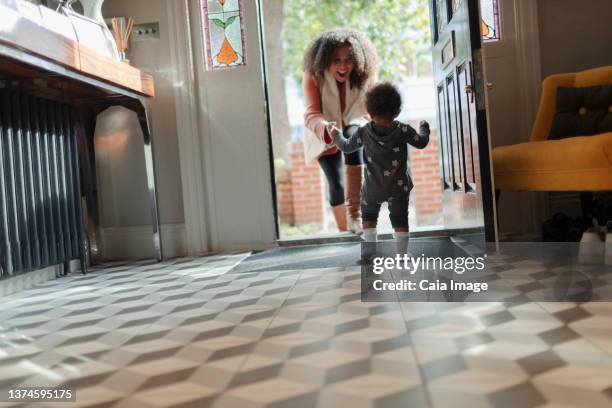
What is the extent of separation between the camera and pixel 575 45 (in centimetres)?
349

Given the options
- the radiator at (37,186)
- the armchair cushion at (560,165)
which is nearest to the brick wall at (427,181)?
the armchair cushion at (560,165)

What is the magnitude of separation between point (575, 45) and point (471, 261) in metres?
1.67

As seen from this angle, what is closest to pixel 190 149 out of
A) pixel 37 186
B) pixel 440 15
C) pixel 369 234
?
pixel 37 186

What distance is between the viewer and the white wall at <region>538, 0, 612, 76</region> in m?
3.48

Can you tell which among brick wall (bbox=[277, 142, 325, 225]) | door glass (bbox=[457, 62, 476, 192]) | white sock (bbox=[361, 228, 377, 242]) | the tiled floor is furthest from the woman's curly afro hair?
brick wall (bbox=[277, 142, 325, 225])

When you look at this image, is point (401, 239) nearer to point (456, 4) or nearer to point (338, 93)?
point (456, 4)

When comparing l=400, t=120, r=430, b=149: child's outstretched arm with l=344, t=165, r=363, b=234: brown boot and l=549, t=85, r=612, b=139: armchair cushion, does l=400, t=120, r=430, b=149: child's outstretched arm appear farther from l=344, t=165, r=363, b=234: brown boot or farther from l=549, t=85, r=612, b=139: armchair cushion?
l=344, t=165, r=363, b=234: brown boot

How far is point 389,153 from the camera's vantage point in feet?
8.87

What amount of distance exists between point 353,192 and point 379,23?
13.6 feet

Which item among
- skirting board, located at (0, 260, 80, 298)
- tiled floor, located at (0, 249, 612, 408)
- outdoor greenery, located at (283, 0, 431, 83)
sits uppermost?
outdoor greenery, located at (283, 0, 431, 83)

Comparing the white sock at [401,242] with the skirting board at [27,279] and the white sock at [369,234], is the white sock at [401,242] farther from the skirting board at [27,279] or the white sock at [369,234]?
the skirting board at [27,279]

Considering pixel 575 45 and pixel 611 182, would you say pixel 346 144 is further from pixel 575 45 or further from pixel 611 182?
pixel 575 45

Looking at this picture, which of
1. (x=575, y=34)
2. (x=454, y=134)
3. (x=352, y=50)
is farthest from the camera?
(x=352, y=50)

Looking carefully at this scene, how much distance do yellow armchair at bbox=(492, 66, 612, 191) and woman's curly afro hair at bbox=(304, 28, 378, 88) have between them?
100 centimetres
